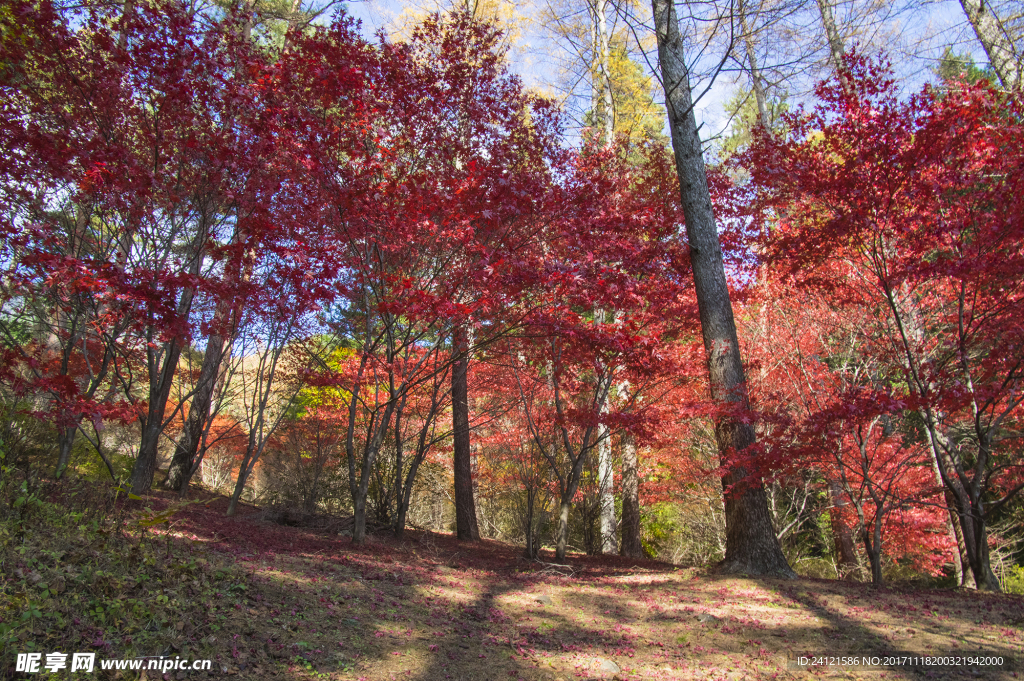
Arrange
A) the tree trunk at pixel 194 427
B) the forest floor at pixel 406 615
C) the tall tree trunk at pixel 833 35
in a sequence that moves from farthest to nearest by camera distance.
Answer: the tall tree trunk at pixel 833 35 < the tree trunk at pixel 194 427 < the forest floor at pixel 406 615

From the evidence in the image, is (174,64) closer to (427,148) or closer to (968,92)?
(427,148)

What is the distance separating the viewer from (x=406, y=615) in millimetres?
3643

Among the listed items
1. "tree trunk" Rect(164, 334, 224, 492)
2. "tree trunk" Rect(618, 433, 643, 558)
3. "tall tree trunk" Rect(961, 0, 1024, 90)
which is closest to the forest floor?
"tree trunk" Rect(164, 334, 224, 492)

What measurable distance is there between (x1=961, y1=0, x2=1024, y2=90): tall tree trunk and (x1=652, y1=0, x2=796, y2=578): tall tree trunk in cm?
451

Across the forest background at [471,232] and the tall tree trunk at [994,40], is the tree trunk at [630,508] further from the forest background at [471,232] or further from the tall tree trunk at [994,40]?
the tall tree trunk at [994,40]

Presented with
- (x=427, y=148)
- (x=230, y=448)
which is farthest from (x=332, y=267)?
(x=230, y=448)

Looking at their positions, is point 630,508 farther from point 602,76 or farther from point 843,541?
point 602,76

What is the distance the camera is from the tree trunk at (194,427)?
25.3ft

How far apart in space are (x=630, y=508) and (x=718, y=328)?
4766mm

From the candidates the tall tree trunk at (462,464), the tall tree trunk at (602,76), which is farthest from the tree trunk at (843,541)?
the tall tree trunk at (602,76)

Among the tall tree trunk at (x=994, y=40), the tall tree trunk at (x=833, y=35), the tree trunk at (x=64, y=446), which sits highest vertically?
the tall tree trunk at (x=833, y=35)

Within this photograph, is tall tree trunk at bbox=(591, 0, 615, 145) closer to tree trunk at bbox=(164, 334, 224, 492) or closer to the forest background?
the forest background

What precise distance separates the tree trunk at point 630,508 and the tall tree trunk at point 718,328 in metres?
3.78

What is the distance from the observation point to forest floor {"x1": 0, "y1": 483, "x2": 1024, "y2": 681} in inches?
94.9
